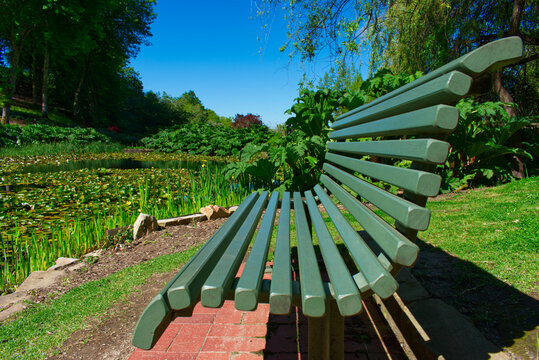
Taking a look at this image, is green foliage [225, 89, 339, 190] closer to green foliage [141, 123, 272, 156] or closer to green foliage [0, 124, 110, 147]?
green foliage [141, 123, 272, 156]

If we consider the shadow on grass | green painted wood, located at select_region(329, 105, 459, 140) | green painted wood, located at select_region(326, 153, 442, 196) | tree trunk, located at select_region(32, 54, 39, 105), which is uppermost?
tree trunk, located at select_region(32, 54, 39, 105)

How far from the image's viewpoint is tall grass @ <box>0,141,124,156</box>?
12.5 m

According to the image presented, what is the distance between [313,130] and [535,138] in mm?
4017

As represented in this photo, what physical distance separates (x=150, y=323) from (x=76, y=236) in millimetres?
3091

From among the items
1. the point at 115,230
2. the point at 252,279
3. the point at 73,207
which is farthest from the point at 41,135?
the point at 252,279

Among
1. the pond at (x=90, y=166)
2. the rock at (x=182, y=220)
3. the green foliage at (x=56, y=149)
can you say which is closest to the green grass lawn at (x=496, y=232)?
the rock at (x=182, y=220)

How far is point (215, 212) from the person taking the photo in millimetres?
4375

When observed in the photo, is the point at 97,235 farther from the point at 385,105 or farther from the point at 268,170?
the point at 385,105

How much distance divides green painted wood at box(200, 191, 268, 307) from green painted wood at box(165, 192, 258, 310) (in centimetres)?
3

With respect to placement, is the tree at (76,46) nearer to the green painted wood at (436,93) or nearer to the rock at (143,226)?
the rock at (143,226)

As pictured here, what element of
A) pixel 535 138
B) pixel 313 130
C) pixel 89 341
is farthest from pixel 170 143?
pixel 89 341

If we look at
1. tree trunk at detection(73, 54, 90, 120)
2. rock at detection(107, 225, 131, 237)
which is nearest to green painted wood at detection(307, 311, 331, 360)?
rock at detection(107, 225, 131, 237)

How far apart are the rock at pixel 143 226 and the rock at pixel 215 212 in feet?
2.23

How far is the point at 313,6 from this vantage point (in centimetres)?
441
